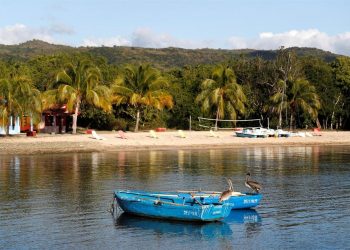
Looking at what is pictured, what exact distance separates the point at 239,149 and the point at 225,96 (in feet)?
44.0

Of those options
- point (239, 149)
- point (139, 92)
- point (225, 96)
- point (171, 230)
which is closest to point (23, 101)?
point (139, 92)

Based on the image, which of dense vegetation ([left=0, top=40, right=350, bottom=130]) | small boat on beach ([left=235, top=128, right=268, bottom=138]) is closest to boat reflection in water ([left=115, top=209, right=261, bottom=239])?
dense vegetation ([left=0, top=40, right=350, bottom=130])

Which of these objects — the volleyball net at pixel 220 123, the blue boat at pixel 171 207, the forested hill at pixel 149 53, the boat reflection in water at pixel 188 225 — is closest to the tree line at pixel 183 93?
the volleyball net at pixel 220 123

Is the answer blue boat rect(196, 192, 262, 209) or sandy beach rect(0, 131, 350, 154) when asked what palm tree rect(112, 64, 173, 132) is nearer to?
sandy beach rect(0, 131, 350, 154)

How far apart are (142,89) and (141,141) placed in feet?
30.7

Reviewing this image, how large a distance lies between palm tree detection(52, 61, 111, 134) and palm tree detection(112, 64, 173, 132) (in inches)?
165

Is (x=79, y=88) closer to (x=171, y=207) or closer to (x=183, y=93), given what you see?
(x=183, y=93)

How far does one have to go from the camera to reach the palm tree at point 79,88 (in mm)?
67500

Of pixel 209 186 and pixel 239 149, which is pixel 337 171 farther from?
pixel 239 149

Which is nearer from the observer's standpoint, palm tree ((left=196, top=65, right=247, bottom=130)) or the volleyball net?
palm tree ((left=196, top=65, right=247, bottom=130))

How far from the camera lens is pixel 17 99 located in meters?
61.3

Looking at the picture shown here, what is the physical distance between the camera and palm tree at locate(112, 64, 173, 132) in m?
73.4

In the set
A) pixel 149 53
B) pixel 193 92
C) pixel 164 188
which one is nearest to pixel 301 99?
pixel 193 92

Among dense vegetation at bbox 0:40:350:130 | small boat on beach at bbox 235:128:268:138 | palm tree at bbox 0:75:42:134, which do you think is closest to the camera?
palm tree at bbox 0:75:42:134
